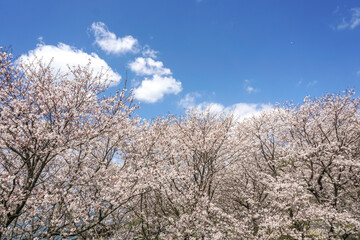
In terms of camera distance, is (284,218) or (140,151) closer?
(284,218)

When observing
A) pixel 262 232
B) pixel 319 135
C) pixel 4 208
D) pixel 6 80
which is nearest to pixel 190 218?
pixel 262 232

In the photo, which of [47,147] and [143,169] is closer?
[47,147]

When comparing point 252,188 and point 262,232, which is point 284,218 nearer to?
point 262,232

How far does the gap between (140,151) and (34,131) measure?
22.6ft

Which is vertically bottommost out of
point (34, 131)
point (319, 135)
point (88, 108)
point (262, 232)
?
point (262, 232)

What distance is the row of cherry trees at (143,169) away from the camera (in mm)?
7797

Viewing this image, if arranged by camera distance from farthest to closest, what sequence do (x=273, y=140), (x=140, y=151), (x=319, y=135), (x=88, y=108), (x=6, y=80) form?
(x=273, y=140) → (x=319, y=135) → (x=140, y=151) → (x=88, y=108) → (x=6, y=80)

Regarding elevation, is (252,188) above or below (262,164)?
below

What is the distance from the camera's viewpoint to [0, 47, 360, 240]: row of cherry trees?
780 cm

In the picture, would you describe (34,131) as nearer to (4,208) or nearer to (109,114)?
(4,208)

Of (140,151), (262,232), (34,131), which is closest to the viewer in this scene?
(34,131)

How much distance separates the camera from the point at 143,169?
10.1 metres

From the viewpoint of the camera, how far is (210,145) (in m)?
13.8

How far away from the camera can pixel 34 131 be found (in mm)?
7363
